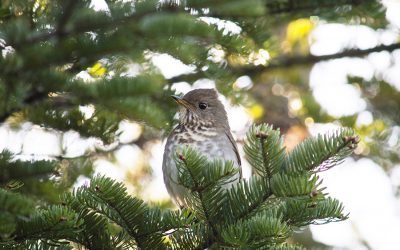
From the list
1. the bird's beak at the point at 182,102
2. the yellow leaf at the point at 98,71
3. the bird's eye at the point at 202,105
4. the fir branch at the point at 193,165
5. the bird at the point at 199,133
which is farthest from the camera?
the bird's eye at the point at 202,105

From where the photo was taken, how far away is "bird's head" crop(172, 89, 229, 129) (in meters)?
5.41

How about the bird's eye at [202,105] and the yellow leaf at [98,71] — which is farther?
the bird's eye at [202,105]

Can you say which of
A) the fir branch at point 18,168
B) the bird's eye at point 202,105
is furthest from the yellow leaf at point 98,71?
the bird's eye at point 202,105

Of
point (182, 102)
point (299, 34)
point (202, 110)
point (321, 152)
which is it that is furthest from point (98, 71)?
point (299, 34)

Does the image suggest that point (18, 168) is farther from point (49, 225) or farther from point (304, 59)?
point (304, 59)

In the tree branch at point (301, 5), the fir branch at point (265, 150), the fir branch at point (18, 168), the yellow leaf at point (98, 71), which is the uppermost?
the tree branch at point (301, 5)

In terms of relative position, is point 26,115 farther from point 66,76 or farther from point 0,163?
point 66,76

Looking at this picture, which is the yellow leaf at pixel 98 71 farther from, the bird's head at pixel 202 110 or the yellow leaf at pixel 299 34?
the yellow leaf at pixel 299 34

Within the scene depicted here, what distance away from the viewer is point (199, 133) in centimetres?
513

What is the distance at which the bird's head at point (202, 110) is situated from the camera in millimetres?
5414

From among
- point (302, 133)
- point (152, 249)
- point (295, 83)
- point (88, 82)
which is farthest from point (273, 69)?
point (88, 82)

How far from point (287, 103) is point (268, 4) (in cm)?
235

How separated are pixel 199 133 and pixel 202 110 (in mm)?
612

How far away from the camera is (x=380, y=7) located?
4715 millimetres
